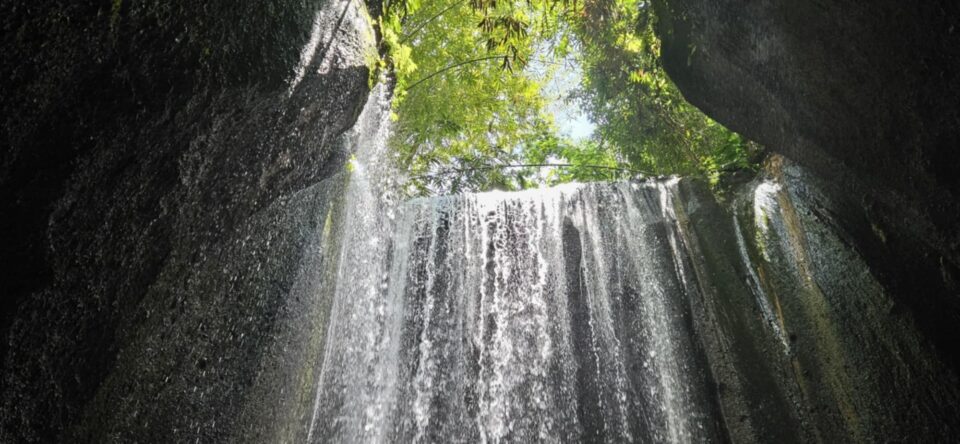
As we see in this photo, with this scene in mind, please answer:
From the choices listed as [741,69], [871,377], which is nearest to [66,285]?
[741,69]

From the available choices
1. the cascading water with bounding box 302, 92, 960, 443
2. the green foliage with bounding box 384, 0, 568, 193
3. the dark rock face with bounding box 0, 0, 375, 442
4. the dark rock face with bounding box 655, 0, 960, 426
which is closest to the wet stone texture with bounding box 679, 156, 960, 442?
the cascading water with bounding box 302, 92, 960, 443

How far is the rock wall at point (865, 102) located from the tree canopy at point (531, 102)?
47.3 inches

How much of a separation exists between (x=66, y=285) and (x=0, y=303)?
0.83 ft

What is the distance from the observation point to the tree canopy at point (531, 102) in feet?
24.2

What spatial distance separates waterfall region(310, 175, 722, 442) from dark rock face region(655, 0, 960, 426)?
2.50 meters

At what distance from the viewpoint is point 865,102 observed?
338 cm

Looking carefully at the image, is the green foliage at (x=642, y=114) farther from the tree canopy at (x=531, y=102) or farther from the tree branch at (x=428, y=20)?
the tree branch at (x=428, y=20)

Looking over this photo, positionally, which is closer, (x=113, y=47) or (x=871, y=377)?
(x=113, y=47)

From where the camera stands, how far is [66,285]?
7.45 feet

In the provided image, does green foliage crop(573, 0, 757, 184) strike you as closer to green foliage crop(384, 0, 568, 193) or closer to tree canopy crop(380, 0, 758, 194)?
tree canopy crop(380, 0, 758, 194)

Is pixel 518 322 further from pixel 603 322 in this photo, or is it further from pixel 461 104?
pixel 461 104

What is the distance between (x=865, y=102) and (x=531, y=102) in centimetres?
874

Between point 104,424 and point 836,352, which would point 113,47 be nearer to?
point 104,424

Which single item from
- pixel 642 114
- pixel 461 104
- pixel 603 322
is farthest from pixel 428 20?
pixel 603 322
